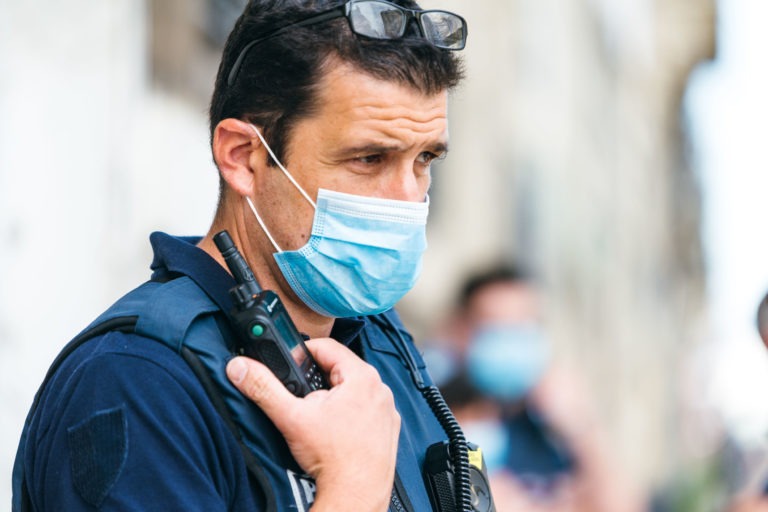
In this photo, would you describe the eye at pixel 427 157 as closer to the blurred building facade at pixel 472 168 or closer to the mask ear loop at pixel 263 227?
the blurred building facade at pixel 472 168

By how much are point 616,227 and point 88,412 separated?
19774 millimetres

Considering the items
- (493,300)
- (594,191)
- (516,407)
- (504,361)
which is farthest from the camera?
(594,191)

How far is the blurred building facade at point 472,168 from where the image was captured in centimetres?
427

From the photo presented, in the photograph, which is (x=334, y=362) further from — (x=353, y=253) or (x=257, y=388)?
(x=353, y=253)

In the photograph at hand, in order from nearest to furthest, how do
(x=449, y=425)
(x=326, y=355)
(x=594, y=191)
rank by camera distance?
(x=326, y=355) < (x=449, y=425) < (x=594, y=191)

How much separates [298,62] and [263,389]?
25.7 inches

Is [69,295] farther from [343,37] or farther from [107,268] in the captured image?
[343,37]

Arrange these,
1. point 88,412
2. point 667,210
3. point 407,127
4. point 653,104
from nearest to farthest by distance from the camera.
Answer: point 88,412, point 407,127, point 653,104, point 667,210

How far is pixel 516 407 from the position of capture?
17.1 feet

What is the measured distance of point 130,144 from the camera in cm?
506

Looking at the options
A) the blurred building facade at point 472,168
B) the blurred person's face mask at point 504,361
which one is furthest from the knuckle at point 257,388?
the blurred person's face mask at point 504,361

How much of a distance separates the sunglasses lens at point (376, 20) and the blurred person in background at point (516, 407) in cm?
302

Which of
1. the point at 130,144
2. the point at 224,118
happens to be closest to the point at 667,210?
the point at 130,144

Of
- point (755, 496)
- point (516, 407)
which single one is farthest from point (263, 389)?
point (516, 407)
